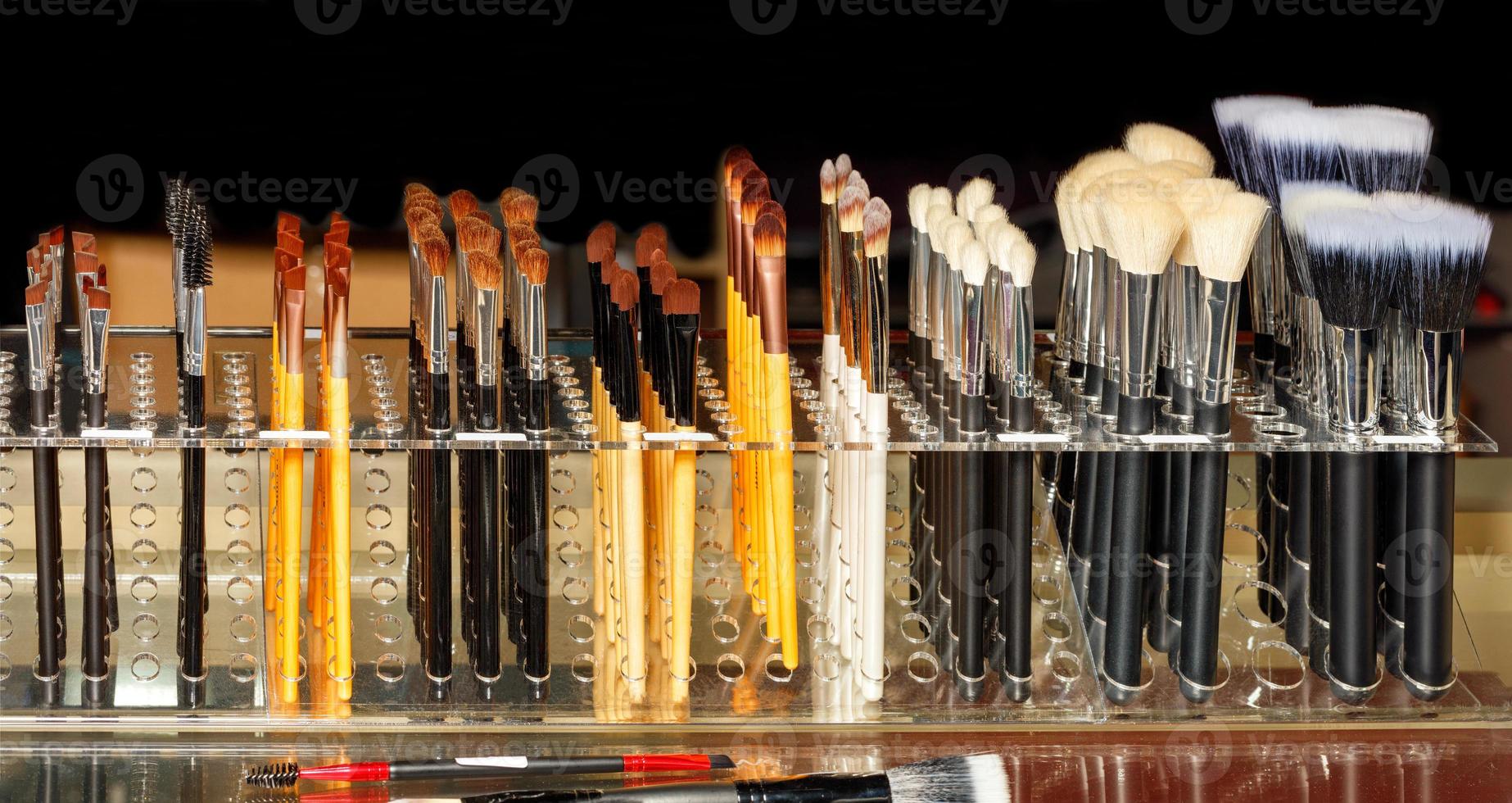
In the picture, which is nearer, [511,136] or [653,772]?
[653,772]

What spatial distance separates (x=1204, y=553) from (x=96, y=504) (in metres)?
0.76

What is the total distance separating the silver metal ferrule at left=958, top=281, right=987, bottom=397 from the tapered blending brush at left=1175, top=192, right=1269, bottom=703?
0.14 metres

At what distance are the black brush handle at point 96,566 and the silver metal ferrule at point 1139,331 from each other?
0.69 m

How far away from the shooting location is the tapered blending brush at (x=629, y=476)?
45.8 inches

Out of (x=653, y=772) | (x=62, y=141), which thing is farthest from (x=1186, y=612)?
(x=62, y=141)

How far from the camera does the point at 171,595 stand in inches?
54.8

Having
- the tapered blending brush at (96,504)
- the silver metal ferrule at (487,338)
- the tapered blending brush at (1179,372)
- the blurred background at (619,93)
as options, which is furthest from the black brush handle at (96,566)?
the tapered blending brush at (1179,372)

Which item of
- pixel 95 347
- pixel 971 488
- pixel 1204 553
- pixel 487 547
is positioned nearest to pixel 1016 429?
pixel 971 488

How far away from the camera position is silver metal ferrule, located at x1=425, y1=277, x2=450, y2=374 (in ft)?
3.90

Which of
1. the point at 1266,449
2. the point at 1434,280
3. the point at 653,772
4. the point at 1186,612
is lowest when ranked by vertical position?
the point at 653,772

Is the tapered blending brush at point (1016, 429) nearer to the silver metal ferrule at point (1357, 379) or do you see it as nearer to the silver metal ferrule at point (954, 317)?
the silver metal ferrule at point (954, 317)

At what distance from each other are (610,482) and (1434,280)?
566mm

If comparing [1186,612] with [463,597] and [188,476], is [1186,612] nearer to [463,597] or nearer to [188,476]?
[463,597]

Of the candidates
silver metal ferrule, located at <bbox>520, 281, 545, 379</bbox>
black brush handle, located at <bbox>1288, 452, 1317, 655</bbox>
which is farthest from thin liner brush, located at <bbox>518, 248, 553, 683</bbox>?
black brush handle, located at <bbox>1288, 452, 1317, 655</bbox>
